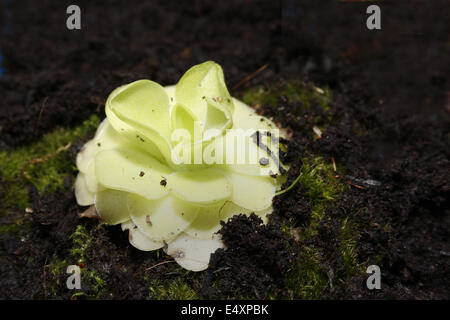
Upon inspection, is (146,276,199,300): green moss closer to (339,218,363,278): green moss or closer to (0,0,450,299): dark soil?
(0,0,450,299): dark soil

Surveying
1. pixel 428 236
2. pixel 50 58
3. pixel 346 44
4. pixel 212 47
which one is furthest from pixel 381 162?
pixel 50 58

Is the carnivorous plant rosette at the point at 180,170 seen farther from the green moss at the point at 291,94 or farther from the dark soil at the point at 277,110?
the green moss at the point at 291,94

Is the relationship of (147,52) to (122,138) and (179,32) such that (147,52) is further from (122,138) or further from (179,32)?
(122,138)

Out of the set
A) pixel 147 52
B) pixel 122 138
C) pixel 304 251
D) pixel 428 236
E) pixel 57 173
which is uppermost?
pixel 147 52

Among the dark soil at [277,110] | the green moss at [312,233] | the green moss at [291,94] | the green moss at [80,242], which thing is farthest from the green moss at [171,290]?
the green moss at [291,94]

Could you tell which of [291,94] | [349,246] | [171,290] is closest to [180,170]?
[171,290]
